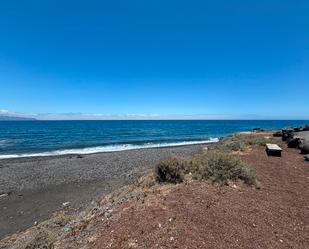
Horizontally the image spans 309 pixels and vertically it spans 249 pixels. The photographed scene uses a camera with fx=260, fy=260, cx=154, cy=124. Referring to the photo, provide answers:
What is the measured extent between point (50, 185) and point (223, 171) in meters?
10.6

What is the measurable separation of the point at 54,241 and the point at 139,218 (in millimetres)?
2153

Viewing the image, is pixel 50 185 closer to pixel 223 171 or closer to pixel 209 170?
pixel 209 170

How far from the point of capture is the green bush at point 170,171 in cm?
862

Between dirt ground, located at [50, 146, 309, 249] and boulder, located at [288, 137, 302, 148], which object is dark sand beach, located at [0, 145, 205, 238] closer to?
dirt ground, located at [50, 146, 309, 249]

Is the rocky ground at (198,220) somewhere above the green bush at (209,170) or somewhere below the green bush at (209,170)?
below

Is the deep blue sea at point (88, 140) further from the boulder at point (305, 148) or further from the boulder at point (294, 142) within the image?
the boulder at point (305, 148)

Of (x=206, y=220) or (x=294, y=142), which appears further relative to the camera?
(x=294, y=142)

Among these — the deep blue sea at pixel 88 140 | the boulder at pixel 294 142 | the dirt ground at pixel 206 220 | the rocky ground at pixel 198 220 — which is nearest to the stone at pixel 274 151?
the boulder at pixel 294 142

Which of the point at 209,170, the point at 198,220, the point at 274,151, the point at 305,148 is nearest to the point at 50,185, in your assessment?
the point at 209,170

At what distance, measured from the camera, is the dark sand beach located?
415 inches

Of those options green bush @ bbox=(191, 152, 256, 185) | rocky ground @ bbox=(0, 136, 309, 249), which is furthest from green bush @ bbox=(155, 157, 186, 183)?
green bush @ bbox=(191, 152, 256, 185)

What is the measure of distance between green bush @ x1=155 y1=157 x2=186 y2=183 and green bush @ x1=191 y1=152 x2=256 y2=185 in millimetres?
511

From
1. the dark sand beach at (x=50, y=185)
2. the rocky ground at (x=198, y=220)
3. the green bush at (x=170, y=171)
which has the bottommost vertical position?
the dark sand beach at (x=50, y=185)

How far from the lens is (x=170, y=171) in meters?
8.78
